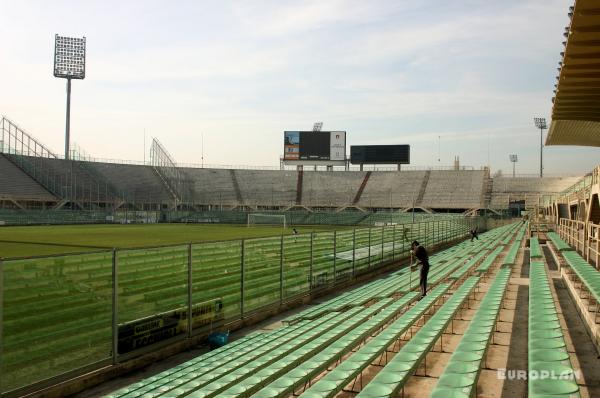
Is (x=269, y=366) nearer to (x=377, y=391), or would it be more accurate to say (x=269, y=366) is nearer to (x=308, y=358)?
(x=308, y=358)

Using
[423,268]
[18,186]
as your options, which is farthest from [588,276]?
[18,186]

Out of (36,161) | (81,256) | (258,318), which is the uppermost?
(36,161)

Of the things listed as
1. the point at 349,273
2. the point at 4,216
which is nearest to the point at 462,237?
the point at 349,273

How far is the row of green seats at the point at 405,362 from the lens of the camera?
17.5 ft

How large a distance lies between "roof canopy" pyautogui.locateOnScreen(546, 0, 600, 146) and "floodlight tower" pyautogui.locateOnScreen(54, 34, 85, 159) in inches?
3126

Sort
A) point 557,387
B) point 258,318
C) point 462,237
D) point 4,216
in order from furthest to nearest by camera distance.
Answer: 1. point 4,216
2. point 462,237
3. point 258,318
4. point 557,387

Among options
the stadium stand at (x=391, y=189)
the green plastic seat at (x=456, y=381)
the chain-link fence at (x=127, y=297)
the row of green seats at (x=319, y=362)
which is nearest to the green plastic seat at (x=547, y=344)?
the green plastic seat at (x=456, y=381)

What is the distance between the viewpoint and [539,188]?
77.3m

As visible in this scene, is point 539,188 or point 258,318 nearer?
point 258,318

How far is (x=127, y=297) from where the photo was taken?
899 centimetres

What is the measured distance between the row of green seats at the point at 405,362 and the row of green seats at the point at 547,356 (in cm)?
134

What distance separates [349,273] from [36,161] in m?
64.1

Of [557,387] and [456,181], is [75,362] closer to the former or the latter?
[557,387]

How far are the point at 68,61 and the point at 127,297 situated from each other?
3185 inches
